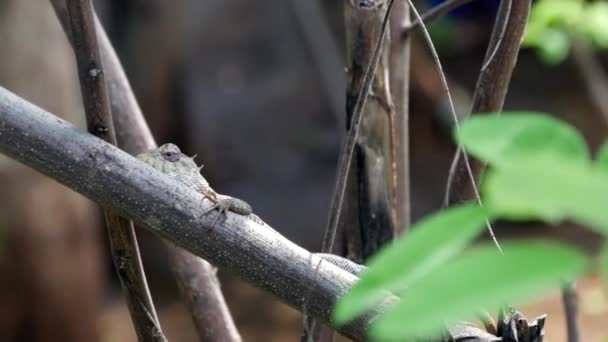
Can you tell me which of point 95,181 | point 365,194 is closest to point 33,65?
point 365,194

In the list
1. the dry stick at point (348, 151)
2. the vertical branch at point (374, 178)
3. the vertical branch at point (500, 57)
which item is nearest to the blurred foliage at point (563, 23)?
the vertical branch at point (374, 178)

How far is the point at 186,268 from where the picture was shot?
185 centimetres

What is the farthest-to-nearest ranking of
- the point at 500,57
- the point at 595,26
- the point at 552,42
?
the point at 595,26
the point at 552,42
the point at 500,57

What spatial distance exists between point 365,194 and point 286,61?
5506 mm

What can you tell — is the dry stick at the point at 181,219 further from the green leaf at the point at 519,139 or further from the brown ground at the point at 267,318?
the brown ground at the point at 267,318

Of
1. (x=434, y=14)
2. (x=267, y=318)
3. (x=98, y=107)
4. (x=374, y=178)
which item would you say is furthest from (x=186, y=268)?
(x=267, y=318)

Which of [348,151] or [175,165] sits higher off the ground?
[175,165]

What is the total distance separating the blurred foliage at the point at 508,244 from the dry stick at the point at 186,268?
1259mm

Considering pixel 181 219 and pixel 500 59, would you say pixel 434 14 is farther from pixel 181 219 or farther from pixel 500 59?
pixel 181 219

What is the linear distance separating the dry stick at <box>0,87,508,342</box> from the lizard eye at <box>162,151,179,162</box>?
0.67 meters

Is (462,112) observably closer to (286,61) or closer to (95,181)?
(286,61)

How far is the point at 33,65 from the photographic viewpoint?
17.2ft

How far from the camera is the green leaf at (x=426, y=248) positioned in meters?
0.57

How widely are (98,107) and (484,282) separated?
0.94 metres
